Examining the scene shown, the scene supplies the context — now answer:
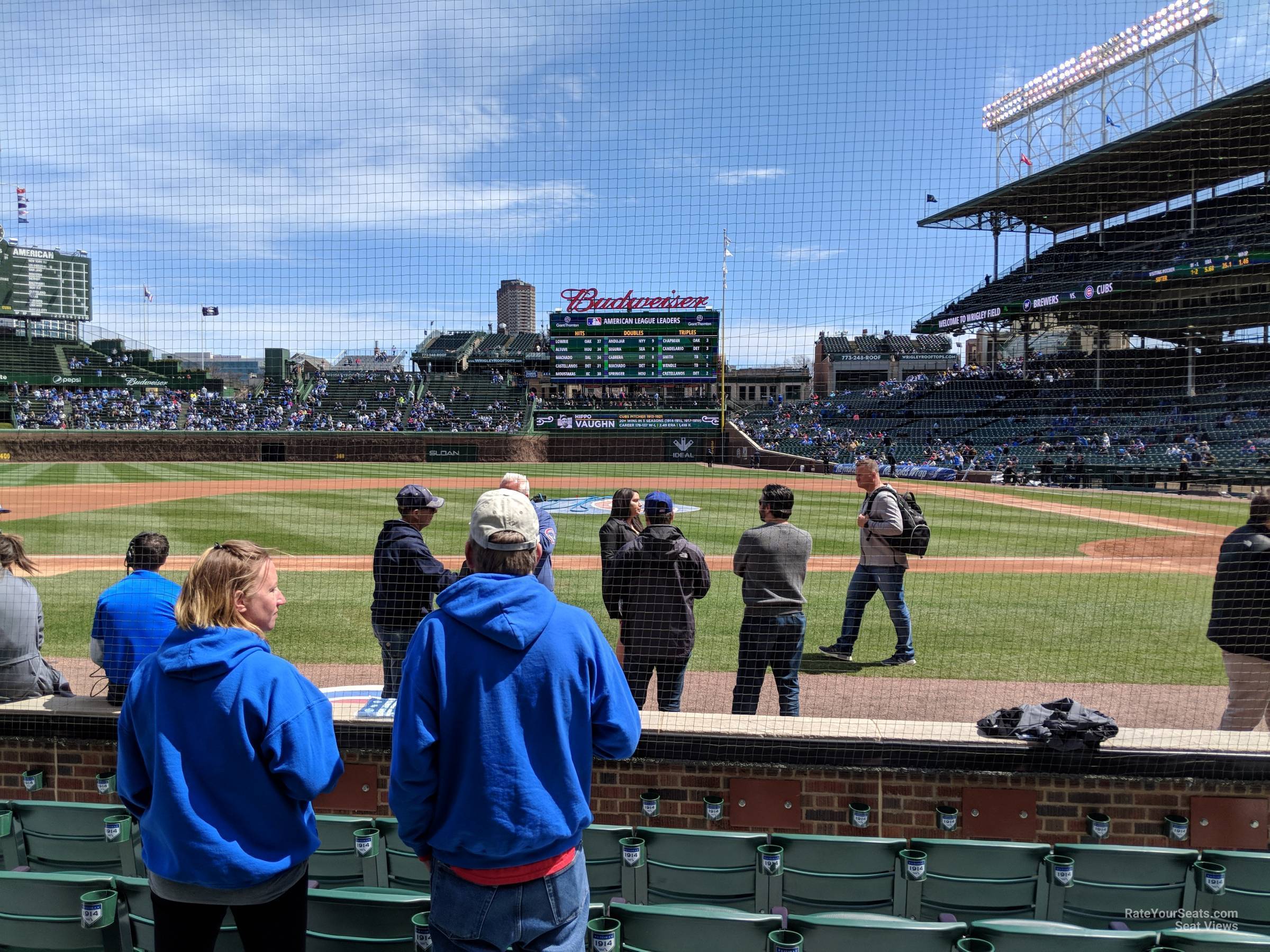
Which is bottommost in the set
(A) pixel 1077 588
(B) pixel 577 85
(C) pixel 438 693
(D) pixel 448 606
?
(A) pixel 1077 588

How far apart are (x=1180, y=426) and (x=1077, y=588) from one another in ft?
29.0

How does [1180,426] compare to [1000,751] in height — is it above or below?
above

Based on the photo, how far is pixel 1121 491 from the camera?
24.9 meters

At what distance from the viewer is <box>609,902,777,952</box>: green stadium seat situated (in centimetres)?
226

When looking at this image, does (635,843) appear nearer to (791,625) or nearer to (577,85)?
(791,625)

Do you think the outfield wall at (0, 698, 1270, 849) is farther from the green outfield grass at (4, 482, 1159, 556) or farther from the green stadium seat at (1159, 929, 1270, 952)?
the green outfield grass at (4, 482, 1159, 556)

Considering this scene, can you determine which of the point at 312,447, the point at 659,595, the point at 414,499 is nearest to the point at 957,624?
the point at 659,595

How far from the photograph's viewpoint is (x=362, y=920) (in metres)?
2.37

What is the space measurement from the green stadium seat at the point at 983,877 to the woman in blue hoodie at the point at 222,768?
2017 millimetres

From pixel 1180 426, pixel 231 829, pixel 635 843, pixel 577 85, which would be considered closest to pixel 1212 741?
pixel 635 843

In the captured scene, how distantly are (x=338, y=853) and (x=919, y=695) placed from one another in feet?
15.2

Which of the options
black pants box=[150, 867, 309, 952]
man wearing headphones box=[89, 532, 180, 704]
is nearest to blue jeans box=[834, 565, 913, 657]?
man wearing headphones box=[89, 532, 180, 704]

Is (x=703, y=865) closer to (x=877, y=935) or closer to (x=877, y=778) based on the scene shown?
Answer: (x=877, y=935)

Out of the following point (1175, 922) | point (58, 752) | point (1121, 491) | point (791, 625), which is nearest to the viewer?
point (1175, 922)
